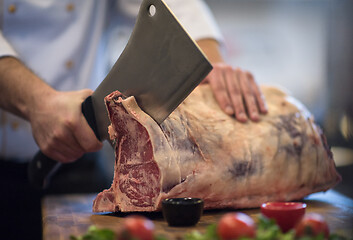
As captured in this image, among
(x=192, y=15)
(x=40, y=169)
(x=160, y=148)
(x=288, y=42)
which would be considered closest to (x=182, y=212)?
(x=160, y=148)

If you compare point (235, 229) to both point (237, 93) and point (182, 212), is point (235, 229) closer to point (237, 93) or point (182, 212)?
point (182, 212)

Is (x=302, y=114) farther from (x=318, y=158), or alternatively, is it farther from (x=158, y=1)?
(x=158, y=1)

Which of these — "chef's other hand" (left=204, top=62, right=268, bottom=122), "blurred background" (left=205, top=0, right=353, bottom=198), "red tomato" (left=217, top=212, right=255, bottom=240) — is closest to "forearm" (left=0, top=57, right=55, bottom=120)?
"chef's other hand" (left=204, top=62, right=268, bottom=122)

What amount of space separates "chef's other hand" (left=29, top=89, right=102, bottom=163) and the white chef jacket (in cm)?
50

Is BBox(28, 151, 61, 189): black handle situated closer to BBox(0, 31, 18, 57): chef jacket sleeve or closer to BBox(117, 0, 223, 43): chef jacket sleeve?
BBox(0, 31, 18, 57): chef jacket sleeve

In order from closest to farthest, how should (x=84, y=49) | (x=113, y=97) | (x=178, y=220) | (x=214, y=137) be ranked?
(x=178, y=220) < (x=113, y=97) < (x=214, y=137) < (x=84, y=49)

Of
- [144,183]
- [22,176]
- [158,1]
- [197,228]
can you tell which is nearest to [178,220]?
[197,228]

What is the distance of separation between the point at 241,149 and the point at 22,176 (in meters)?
1.21

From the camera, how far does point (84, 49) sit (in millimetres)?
2527

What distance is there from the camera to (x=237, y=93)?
1.97 meters

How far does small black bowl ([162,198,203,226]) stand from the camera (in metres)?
1.41

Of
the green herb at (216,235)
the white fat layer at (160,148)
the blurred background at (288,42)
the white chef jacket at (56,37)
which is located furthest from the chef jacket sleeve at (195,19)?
the blurred background at (288,42)

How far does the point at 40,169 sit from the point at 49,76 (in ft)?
1.83

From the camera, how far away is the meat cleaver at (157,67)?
1414 millimetres
